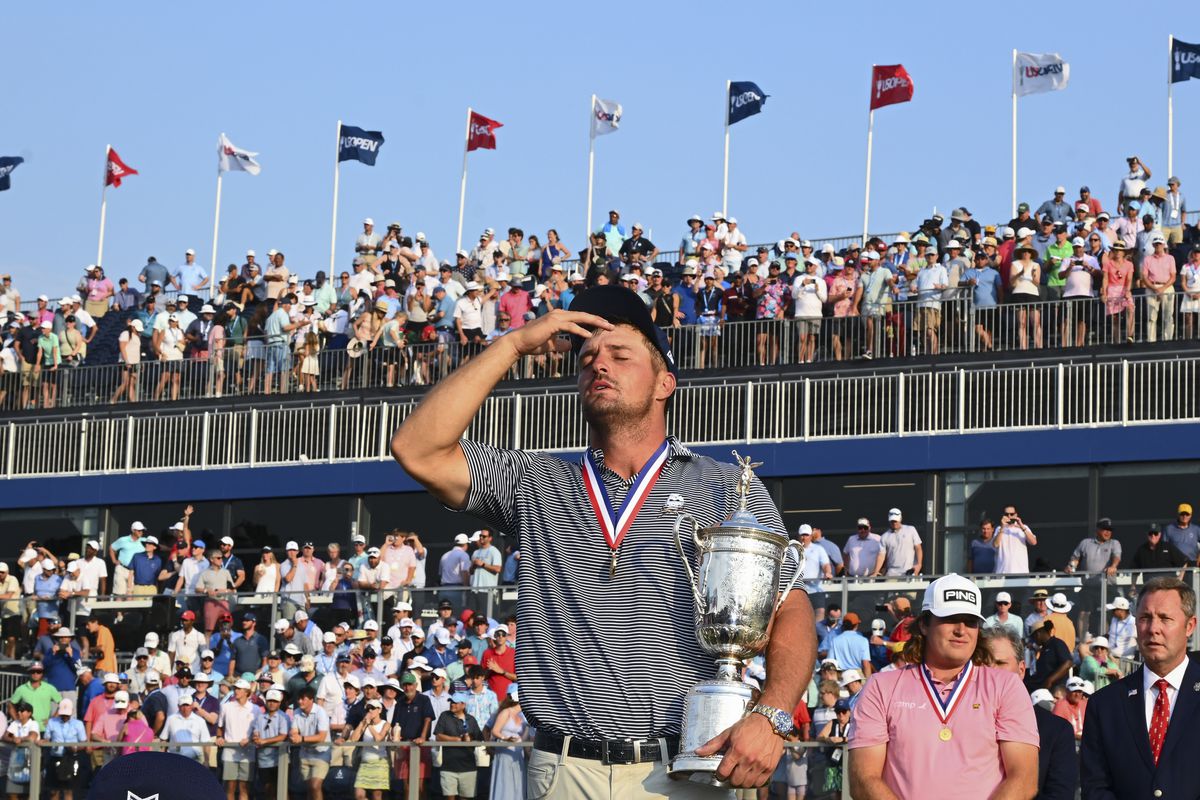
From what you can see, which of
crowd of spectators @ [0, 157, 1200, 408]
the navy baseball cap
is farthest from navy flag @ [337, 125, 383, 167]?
the navy baseball cap

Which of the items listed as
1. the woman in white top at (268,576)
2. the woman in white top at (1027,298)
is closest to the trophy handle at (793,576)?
the woman in white top at (268,576)

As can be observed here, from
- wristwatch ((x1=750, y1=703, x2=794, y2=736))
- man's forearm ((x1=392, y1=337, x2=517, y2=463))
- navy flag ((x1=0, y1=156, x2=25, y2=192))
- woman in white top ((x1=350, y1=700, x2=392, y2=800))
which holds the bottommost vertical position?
woman in white top ((x1=350, y1=700, x2=392, y2=800))

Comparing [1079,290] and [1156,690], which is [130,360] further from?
[1156,690]

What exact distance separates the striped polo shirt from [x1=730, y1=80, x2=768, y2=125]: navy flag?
3485 centimetres

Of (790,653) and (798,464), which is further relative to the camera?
(798,464)

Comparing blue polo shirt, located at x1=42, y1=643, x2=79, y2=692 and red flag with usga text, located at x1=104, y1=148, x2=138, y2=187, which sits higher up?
red flag with usga text, located at x1=104, y1=148, x2=138, y2=187

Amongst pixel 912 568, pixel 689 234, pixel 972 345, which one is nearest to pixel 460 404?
pixel 912 568

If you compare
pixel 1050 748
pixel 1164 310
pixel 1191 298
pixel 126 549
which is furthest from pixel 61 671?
pixel 1050 748

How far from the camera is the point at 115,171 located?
4431cm

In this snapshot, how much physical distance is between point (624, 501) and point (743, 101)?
35.2m

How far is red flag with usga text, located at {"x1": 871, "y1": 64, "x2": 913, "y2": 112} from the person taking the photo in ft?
124

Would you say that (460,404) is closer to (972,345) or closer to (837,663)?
(837,663)

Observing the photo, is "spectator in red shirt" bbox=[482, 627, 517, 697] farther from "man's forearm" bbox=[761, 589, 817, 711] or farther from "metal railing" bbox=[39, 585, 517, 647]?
"man's forearm" bbox=[761, 589, 817, 711]

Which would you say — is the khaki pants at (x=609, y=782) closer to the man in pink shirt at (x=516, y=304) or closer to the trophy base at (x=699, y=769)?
the trophy base at (x=699, y=769)
